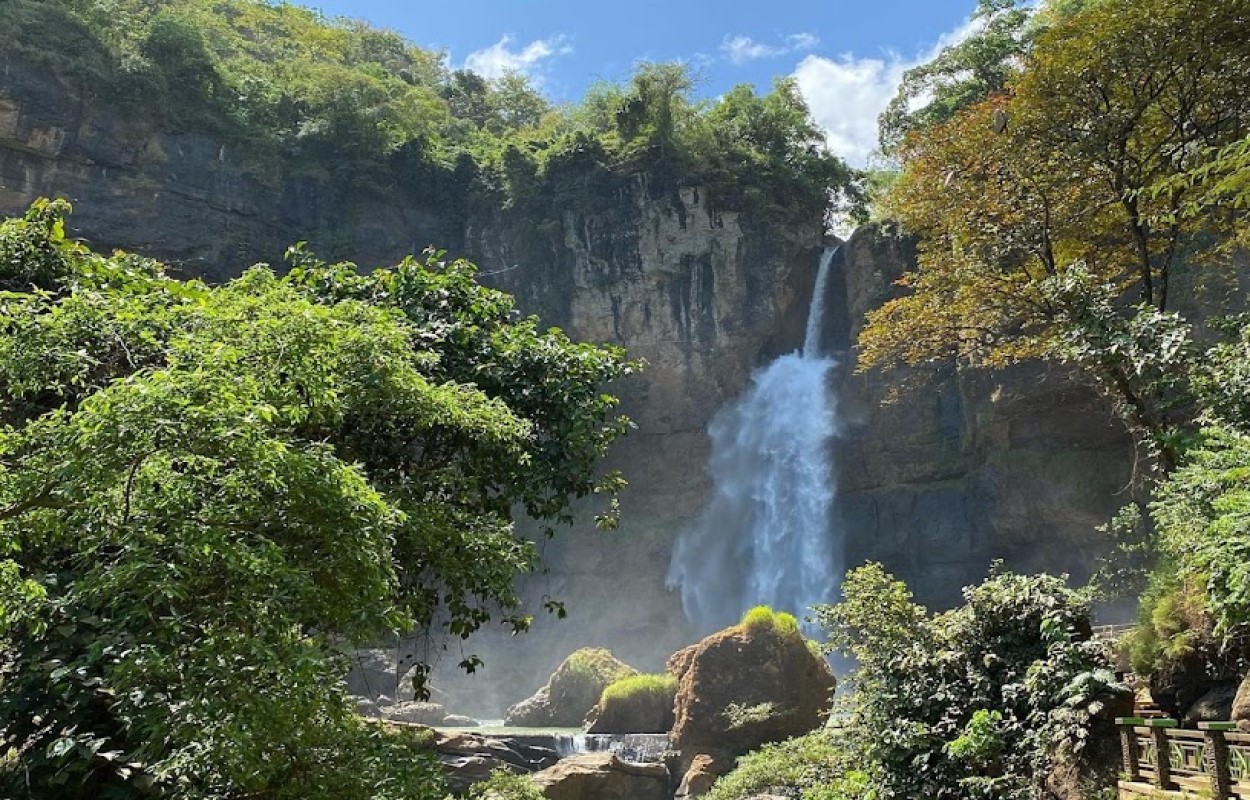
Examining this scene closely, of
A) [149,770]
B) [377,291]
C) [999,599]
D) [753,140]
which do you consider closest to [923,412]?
[753,140]

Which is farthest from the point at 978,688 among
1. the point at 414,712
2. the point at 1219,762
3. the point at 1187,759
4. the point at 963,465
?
the point at 963,465

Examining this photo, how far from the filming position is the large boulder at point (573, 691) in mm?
25422

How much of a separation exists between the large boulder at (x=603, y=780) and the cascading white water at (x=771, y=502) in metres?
15.0

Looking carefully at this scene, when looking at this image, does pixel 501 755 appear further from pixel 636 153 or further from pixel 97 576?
pixel 636 153

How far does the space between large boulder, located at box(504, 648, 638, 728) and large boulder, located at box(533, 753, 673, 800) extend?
8.65 m

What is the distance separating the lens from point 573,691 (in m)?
25.9

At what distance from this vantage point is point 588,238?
1404 inches

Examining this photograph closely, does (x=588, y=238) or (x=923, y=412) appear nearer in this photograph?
(x=923, y=412)

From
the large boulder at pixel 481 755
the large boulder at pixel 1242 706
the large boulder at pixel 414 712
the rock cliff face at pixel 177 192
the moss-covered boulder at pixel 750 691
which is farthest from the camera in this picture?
the rock cliff face at pixel 177 192

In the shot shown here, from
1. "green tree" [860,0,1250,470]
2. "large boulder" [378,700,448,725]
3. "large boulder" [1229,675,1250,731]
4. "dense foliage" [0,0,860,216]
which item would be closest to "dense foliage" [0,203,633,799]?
"large boulder" [1229,675,1250,731]

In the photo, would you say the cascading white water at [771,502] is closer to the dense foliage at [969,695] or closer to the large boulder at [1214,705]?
the large boulder at [1214,705]

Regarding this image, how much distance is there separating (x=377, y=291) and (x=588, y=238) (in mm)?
28384

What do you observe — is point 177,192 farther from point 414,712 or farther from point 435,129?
point 414,712

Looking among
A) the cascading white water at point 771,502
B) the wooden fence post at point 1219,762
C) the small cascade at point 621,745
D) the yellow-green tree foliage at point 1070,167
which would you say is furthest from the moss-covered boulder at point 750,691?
the cascading white water at point 771,502
